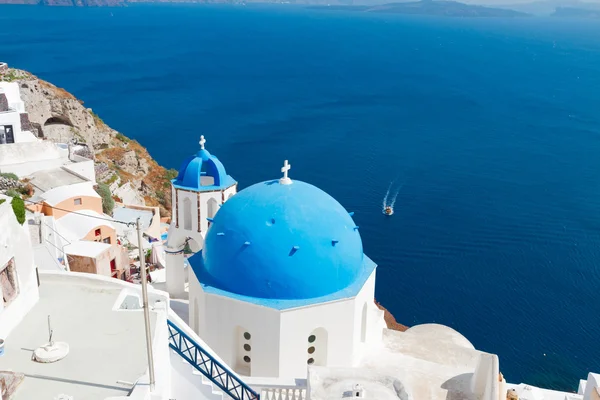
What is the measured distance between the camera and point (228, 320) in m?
15.6

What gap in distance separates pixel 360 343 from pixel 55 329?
339 inches

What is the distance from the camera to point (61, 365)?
33.9 ft

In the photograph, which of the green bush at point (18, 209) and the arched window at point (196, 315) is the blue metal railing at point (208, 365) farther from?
the green bush at point (18, 209)

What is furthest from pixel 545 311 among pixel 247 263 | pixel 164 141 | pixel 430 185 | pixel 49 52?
pixel 49 52

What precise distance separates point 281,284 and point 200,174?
20.8 feet

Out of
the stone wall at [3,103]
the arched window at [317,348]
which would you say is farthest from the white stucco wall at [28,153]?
the arched window at [317,348]

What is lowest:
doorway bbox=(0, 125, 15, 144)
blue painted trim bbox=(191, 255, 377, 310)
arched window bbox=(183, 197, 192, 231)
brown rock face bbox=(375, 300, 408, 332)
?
brown rock face bbox=(375, 300, 408, 332)

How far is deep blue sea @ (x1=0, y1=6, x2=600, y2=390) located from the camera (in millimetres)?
35750

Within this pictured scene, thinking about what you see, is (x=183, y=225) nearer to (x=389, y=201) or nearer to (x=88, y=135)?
(x=88, y=135)

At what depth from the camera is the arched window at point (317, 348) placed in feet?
52.0

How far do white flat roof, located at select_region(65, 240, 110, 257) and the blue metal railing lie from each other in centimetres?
1181

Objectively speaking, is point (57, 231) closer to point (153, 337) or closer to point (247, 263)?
point (247, 263)

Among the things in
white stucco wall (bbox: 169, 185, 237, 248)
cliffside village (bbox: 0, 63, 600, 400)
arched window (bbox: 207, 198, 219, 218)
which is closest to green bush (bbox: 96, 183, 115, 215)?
cliffside village (bbox: 0, 63, 600, 400)

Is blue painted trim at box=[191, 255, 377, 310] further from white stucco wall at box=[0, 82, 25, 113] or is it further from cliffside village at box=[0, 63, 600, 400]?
white stucco wall at box=[0, 82, 25, 113]
